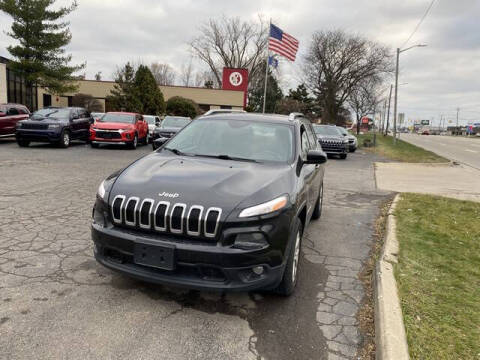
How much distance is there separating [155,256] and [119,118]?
15974 mm

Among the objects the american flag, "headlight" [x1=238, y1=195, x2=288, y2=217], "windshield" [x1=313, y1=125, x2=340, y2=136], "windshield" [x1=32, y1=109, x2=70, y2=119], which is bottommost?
"headlight" [x1=238, y1=195, x2=288, y2=217]

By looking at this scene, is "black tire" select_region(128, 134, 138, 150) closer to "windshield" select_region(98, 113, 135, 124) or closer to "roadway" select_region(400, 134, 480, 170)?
"windshield" select_region(98, 113, 135, 124)

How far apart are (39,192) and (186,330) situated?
5.70m

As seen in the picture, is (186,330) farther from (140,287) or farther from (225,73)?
(225,73)

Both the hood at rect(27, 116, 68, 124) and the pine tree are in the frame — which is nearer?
the hood at rect(27, 116, 68, 124)

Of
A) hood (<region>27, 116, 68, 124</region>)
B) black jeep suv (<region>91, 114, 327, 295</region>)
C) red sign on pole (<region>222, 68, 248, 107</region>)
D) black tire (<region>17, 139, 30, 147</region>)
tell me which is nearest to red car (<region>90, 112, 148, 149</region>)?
hood (<region>27, 116, 68, 124</region>)

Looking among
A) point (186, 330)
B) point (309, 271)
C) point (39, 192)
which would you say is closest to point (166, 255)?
point (186, 330)

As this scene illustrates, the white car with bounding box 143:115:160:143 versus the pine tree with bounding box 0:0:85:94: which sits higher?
the pine tree with bounding box 0:0:85:94

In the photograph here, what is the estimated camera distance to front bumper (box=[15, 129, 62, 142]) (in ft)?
50.4

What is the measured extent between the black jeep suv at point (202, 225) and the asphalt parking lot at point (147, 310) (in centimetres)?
35

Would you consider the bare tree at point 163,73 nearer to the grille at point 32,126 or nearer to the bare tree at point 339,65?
the bare tree at point 339,65

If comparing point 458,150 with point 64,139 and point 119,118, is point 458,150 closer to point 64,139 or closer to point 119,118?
point 119,118

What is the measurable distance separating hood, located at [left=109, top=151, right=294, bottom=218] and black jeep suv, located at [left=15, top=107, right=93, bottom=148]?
13.5m

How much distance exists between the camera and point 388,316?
123 inches
